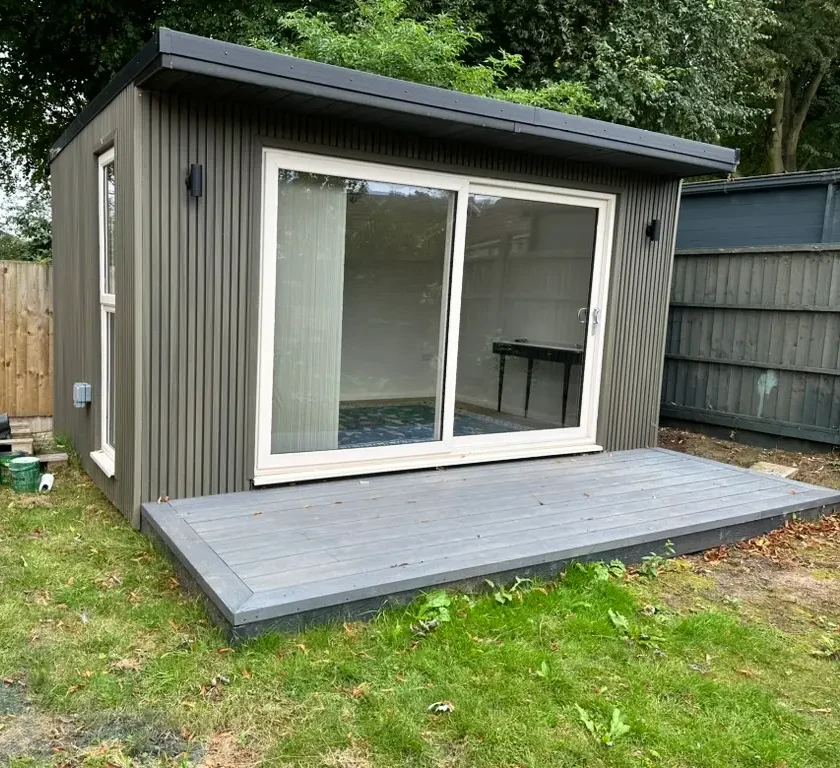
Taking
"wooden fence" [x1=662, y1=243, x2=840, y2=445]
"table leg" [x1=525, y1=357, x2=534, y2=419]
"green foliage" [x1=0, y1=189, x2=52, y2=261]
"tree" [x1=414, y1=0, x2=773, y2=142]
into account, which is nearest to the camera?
"table leg" [x1=525, y1=357, x2=534, y2=419]

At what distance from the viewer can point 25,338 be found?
18.9ft

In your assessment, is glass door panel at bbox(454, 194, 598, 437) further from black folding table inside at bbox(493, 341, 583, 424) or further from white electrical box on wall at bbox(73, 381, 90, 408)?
white electrical box on wall at bbox(73, 381, 90, 408)

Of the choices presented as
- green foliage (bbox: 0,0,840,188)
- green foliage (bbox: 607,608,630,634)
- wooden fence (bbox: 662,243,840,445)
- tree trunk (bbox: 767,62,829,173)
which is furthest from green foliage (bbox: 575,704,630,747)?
tree trunk (bbox: 767,62,829,173)

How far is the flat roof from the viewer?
115 inches

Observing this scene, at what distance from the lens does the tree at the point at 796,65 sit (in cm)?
1141

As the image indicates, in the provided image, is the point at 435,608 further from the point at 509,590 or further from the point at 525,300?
the point at 525,300

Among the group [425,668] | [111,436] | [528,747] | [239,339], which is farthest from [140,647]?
[111,436]

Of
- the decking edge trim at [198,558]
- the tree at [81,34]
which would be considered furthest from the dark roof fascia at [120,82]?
the tree at [81,34]

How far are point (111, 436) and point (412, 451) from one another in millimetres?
1683

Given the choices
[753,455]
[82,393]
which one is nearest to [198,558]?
[82,393]

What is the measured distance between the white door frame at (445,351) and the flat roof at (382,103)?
0.80 feet

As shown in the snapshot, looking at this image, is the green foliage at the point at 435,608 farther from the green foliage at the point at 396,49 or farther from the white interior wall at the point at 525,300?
the green foliage at the point at 396,49

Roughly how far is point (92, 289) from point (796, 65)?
12.3 metres

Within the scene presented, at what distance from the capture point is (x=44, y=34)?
28.6 feet
